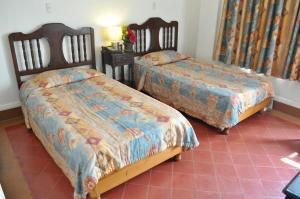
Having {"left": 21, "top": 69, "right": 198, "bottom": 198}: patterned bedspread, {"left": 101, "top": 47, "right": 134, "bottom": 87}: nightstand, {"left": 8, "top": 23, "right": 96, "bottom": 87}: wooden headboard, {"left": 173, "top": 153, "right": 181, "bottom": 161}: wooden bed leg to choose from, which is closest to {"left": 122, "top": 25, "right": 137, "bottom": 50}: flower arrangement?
{"left": 101, "top": 47, "right": 134, "bottom": 87}: nightstand

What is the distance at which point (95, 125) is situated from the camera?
6.72 feet

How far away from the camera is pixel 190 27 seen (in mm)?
4359

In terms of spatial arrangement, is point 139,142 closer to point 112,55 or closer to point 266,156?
point 266,156

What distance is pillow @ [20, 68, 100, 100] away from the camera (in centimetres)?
274

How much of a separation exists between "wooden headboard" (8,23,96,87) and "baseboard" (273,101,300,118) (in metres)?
2.65

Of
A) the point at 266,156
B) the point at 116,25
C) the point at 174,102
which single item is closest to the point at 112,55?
the point at 116,25

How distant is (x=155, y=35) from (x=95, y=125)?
2314mm

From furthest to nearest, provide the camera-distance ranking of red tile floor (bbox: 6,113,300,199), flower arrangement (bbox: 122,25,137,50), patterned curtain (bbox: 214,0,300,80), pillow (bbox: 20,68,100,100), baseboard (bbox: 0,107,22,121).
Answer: flower arrangement (bbox: 122,25,137,50), patterned curtain (bbox: 214,0,300,80), baseboard (bbox: 0,107,22,121), pillow (bbox: 20,68,100,100), red tile floor (bbox: 6,113,300,199)

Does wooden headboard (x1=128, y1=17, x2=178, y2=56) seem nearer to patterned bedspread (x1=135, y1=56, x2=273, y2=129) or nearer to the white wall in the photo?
the white wall

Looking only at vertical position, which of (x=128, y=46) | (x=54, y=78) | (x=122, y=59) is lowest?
(x=54, y=78)

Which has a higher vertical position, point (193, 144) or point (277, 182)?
point (193, 144)

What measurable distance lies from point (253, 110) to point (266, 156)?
29.7 inches

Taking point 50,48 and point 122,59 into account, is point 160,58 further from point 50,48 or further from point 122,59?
point 50,48

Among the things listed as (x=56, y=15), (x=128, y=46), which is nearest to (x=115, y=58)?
(x=128, y=46)
